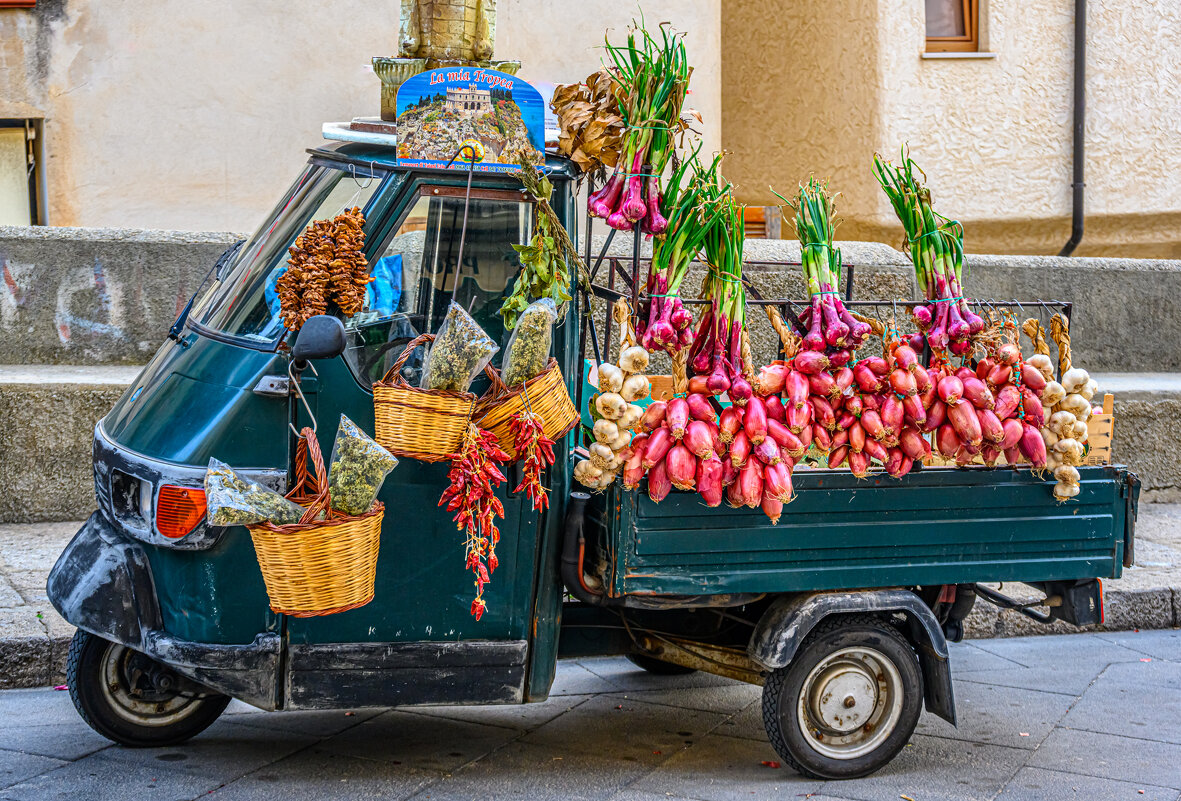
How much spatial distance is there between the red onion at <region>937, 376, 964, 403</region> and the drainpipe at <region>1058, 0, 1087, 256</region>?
27.7ft

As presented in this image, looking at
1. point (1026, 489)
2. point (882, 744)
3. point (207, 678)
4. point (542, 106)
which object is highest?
point (542, 106)

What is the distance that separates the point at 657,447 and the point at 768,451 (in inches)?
14.0

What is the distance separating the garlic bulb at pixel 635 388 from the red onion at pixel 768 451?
41cm

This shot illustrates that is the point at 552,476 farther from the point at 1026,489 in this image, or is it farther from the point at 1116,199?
the point at 1116,199

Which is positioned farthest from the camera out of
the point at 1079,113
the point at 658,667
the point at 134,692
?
the point at 1079,113

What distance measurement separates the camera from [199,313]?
435cm

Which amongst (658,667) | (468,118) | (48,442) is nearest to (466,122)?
(468,118)

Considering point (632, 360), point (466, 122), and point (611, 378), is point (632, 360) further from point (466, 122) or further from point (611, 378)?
point (466, 122)

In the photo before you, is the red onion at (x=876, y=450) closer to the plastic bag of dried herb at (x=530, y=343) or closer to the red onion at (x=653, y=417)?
the red onion at (x=653, y=417)

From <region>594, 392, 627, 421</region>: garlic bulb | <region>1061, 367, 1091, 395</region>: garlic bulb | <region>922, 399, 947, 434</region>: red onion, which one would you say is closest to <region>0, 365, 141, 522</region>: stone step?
<region>594, 392, 627, 421</region>: garlic bulb

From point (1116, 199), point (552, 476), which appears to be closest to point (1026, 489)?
point (552, 476)

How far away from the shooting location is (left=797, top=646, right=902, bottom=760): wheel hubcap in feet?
14.4

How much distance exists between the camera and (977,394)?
168 inches

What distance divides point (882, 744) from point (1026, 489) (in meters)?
1.05
